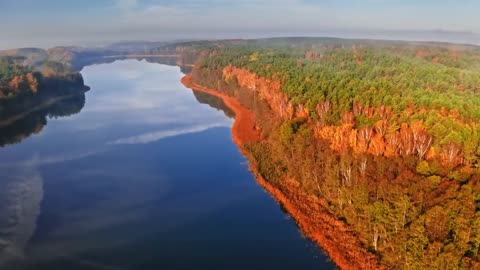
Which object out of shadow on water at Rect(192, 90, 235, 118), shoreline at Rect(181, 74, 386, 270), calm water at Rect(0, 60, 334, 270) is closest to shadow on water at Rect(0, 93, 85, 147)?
calm water at Rect(0, 60, 334, 270)

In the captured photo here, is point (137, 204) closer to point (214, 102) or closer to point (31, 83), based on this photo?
point (214, 102)

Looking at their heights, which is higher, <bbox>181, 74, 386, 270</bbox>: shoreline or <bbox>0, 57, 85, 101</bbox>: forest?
<bbox>0, 57, 85, 101</bbox>: forest

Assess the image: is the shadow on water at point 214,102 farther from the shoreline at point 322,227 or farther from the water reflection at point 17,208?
the water reflection at point 17,208

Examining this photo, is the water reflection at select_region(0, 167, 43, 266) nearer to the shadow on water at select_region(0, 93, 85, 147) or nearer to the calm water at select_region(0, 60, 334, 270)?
the calm water at select_region(0, 60, 334, 270)

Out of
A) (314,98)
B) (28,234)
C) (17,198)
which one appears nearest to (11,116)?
(17,198)

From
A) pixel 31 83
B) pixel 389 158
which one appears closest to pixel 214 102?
pixel 31 83

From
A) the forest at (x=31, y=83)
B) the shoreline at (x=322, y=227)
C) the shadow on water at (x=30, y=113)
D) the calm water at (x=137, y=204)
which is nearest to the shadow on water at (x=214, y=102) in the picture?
the calm water at (x=137, y=204)
